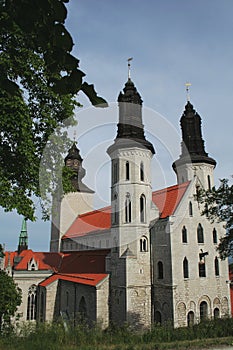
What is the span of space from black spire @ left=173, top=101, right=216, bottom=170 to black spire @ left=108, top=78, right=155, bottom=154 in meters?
8.99

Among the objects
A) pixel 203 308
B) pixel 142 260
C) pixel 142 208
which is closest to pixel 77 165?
pixel 142 208

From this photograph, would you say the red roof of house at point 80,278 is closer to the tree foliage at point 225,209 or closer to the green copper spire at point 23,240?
the tree foliage at point 225,209

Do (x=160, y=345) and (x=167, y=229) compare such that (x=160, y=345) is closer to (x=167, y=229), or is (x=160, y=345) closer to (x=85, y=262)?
(x=167, y=229)

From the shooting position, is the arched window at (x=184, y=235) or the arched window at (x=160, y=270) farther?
the arched window at (x=184, y=235)

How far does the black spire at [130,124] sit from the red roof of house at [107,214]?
457 cm

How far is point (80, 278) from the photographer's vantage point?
89.8ft

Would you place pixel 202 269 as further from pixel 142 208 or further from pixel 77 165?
pixel 77 165

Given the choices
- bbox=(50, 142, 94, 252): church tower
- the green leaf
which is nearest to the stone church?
bbox=(50, 142, 94, 252): church tower

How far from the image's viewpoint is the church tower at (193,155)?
3362cm

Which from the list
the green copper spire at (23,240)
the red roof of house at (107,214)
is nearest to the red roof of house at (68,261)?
the red roof of house at (107,214)

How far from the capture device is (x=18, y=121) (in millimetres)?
9477

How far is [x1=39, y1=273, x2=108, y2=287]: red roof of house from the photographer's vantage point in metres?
24.7

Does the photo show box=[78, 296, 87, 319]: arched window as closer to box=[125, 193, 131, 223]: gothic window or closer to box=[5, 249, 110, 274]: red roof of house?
box=[5, 249, 110, 274]: red roof of house

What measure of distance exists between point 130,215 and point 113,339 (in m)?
17.1
